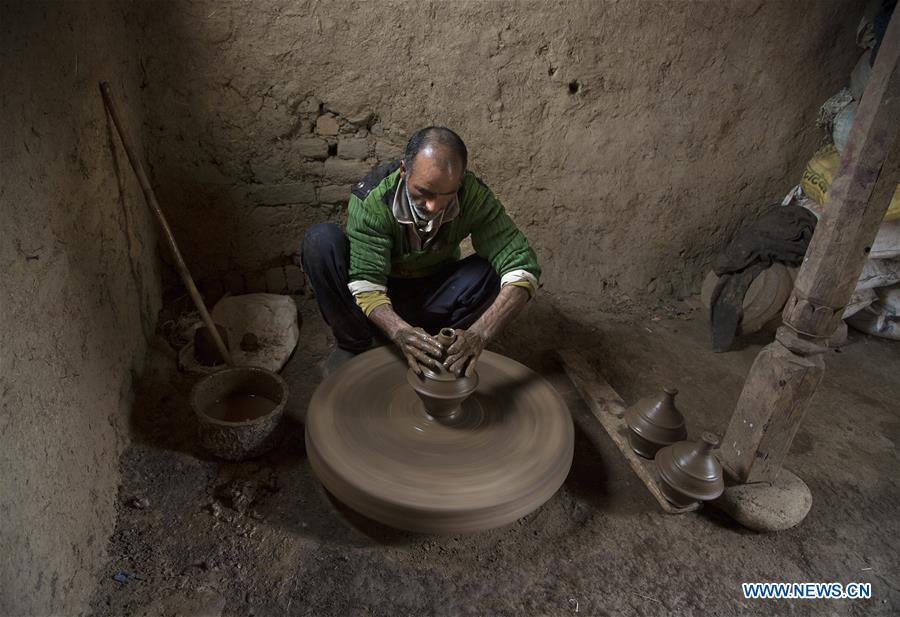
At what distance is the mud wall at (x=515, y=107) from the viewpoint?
2967 mm

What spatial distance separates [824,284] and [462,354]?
1.24m

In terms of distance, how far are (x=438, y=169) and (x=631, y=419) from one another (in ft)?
4.35

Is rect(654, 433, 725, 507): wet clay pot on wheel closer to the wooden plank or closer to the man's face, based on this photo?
the wooden plank

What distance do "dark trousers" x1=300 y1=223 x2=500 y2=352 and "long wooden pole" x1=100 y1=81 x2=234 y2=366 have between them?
0.54 metres

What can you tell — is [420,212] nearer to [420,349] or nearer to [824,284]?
[420,349]

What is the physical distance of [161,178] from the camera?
3.12 meters

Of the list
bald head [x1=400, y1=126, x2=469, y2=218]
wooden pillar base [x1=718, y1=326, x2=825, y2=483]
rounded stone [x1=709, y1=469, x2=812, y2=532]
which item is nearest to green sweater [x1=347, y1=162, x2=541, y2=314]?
bald head [x1=400, y1=126, x2=469, y2=218]

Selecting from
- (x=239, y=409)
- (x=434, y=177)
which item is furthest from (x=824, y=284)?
(x=239, y=409)

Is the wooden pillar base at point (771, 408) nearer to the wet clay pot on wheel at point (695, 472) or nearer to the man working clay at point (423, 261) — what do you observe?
the wet clay pot on wheel at point (695, 472)

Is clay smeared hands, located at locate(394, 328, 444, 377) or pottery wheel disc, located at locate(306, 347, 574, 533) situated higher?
clay smeared hands, located at locate(394, 328, 444, 377)

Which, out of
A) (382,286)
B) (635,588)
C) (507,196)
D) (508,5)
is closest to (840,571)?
(635,588)

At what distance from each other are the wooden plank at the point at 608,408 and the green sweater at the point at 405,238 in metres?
0.65

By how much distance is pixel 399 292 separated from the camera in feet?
9.17

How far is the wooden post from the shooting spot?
1.65m
